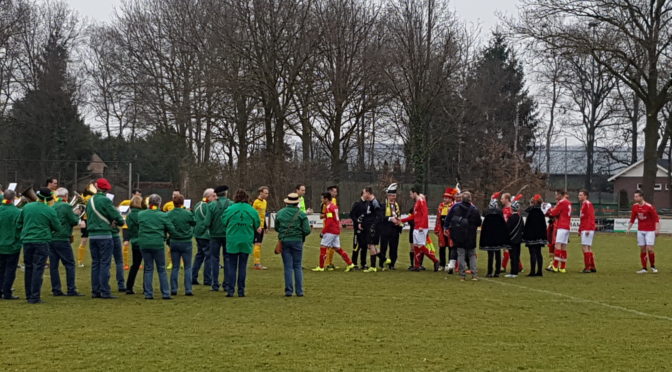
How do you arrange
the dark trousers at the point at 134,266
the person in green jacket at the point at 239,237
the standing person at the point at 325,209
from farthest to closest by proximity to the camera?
the standing person at the point at 325,209 → the dark trousers at the point at 134,266 → the person in green jacket at the point at 239,237

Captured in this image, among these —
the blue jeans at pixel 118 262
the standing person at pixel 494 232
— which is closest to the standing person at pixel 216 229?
the blue jeans at pixel 118 262

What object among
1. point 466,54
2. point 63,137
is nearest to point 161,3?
point 63,137

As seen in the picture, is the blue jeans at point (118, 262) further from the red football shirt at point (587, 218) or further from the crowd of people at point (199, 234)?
the red football shirt at point (587, 218)

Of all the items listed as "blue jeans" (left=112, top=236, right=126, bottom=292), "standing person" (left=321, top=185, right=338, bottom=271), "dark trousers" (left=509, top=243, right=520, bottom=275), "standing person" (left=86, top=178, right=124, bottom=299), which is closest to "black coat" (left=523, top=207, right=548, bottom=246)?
"dark trousers" (left=509, top=243, right=520, bottom=275)

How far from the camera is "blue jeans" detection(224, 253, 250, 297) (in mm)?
14328

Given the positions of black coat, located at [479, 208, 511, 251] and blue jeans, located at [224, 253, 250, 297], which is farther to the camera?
black coat, located at [479, 208, 511, 251]

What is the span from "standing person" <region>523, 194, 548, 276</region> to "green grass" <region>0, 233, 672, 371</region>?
5.96 ft

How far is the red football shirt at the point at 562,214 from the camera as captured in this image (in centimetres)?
1939

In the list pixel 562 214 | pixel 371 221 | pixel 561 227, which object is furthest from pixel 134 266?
pixel 562 214

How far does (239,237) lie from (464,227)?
505cm

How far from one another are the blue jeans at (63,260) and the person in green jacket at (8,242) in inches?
24.6

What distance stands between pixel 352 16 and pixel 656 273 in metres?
30.2

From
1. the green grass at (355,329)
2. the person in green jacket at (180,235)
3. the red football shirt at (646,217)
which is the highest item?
the red football shirt at (646,217)

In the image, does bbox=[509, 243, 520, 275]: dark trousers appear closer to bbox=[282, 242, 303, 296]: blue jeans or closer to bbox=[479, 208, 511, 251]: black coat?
bbox=[479, 208, 511, 251]: black coat
